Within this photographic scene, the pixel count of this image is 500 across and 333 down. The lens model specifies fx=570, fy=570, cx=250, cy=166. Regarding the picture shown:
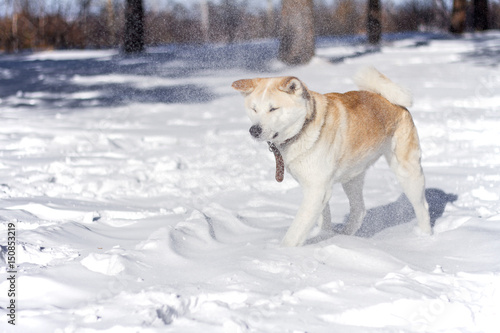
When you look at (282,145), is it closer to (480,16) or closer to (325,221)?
(325,221)

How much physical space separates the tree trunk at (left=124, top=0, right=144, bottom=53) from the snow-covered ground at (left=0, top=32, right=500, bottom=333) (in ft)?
23.9

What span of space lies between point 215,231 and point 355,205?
105cm

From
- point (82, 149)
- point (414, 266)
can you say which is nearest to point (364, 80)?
point (414, 266)

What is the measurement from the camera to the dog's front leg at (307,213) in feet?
11.4

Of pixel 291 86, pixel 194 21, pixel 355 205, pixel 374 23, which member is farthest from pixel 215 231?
pixel 194 21

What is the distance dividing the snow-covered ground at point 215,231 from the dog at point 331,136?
29cm

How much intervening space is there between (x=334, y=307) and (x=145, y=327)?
89 cm

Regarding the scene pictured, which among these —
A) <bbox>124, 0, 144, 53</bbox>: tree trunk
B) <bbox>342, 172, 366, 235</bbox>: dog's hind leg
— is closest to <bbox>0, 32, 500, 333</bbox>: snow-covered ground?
<bbox>342, 172, 366, 235</bbox>: dog's hind leg

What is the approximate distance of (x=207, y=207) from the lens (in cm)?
465

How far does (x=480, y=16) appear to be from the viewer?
22.0m

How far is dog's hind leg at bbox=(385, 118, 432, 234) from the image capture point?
4113mm

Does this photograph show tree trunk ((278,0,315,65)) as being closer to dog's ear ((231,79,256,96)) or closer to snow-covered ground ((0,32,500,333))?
snow-covered ground ((0,32,500,333))

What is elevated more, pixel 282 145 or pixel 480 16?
pixel 480 16

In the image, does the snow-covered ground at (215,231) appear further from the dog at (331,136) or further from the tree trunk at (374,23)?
the tree trunk at (374,23)
